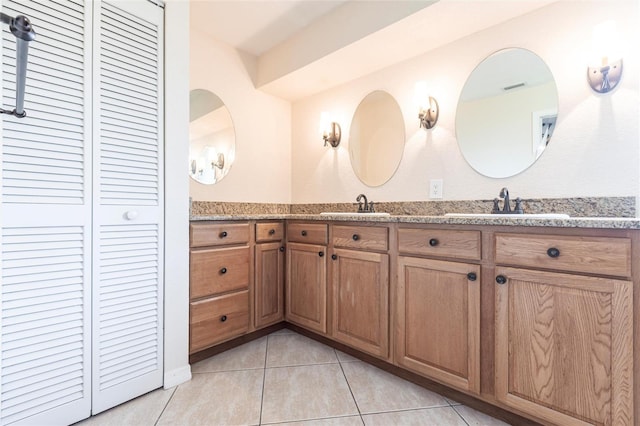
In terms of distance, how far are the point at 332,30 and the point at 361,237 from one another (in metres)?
1.46

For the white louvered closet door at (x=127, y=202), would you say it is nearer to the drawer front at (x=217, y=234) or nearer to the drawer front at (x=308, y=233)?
the drawer front at (x=217, y=234)

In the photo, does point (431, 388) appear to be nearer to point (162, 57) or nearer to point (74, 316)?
point (74, 316)

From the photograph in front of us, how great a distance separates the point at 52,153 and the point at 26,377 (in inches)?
35.3

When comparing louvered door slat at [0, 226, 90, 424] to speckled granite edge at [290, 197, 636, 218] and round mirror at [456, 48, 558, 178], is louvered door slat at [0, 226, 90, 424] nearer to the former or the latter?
speckled granite edge at [290, 197, 636, 218]

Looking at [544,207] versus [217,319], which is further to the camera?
[217,319]

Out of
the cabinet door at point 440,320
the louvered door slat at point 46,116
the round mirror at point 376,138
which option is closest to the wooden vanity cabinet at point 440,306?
the cabinet door at point 440,320

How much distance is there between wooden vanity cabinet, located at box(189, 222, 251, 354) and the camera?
1.81m

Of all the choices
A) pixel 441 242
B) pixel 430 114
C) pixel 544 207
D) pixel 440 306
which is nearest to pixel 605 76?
pixel 544 207

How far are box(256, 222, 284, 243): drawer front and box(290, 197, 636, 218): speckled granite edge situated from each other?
2.53 feet

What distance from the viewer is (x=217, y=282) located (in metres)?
1.91

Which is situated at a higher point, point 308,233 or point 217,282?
point 308,233

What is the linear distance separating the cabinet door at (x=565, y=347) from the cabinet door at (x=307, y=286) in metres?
1.06

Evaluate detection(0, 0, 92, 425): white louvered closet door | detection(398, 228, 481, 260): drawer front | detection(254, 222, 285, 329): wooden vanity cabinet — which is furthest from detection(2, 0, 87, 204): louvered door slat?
detection(398, 228, 481, 260): drawer front

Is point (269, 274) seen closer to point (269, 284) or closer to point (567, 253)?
point (269, 284)
